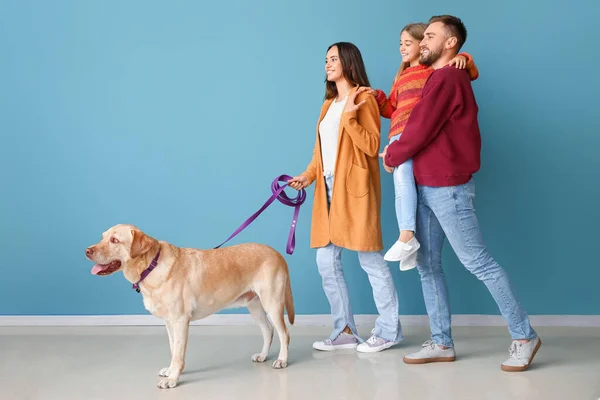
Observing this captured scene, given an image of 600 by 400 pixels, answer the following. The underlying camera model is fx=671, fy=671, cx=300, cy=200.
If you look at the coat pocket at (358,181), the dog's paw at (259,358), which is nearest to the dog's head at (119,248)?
the dog's paw at (259,358)

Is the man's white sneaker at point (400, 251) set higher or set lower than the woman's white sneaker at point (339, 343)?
higher

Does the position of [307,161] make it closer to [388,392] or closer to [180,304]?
[180,304]

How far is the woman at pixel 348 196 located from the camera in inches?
130

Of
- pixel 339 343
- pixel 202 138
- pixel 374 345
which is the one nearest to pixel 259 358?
pixel 339 343

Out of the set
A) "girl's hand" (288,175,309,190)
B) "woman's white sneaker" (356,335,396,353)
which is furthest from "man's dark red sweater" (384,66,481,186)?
"woman's white sneaker" (356,335,396,353)

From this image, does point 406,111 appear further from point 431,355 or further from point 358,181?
point 431,355

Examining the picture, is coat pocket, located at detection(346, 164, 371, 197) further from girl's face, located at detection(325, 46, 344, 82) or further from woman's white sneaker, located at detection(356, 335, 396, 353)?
woman's white sneaker, located at detection(356, 335, 396, 353)

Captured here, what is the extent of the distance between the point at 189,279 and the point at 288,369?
62 cm

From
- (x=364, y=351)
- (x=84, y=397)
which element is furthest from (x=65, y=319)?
(x=364, y=351)

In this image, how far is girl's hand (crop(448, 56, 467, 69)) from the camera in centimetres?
292

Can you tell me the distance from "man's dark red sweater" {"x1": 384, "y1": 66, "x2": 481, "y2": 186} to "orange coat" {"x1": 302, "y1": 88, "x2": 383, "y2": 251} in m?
0.38

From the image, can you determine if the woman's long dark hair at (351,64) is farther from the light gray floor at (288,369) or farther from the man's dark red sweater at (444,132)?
the light gray floor at (288,369)

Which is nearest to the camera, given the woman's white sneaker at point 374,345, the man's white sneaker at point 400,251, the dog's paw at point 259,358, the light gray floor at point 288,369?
the light gray floor at point 288,369

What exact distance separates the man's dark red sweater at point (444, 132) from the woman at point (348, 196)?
0.41 metres
